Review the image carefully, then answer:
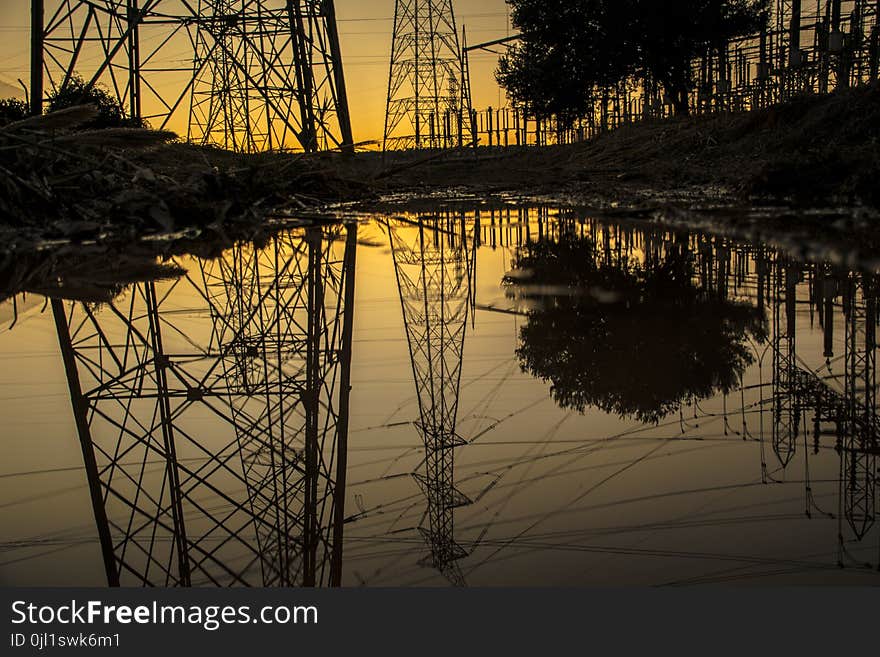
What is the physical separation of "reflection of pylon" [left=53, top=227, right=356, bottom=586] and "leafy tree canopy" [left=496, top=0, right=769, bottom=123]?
27.9m

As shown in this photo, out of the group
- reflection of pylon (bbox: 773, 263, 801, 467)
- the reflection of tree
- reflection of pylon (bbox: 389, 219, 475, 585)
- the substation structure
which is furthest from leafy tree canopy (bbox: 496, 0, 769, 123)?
reflection of pylon (bbox: 773, 263, 801, 467)

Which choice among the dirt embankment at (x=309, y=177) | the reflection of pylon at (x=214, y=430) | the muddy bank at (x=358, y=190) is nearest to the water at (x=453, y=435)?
the reflection of pylon at (x=214, y=430)

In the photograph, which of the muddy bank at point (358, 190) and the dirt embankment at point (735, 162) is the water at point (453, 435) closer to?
the muddy bank at point (358, 190)

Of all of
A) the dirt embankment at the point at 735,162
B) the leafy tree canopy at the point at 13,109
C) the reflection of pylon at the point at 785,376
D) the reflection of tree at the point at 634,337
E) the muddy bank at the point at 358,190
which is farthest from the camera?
the leafy tree canopy at the point at 13,109

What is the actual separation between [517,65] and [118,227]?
2944 centimetres

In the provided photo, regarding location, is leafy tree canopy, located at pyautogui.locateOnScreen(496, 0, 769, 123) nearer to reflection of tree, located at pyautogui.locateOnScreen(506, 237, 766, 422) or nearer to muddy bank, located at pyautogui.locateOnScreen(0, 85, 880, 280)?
muddy bank, located at pyautogui.locateOnScreen(0, 85, 880, 280)

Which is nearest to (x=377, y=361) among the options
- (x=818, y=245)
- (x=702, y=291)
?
(x=702, y=291)

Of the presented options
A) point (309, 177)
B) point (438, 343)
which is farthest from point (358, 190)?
point (438, 343)

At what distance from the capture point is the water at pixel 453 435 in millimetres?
2346

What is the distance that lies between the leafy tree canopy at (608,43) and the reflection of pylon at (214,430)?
27.9 metres

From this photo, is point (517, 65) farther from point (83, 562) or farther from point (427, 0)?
point (83, 562)

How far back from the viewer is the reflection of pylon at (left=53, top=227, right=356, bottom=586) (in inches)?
97.8

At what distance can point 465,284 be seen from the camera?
6535 mm

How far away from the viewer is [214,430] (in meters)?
3.38
